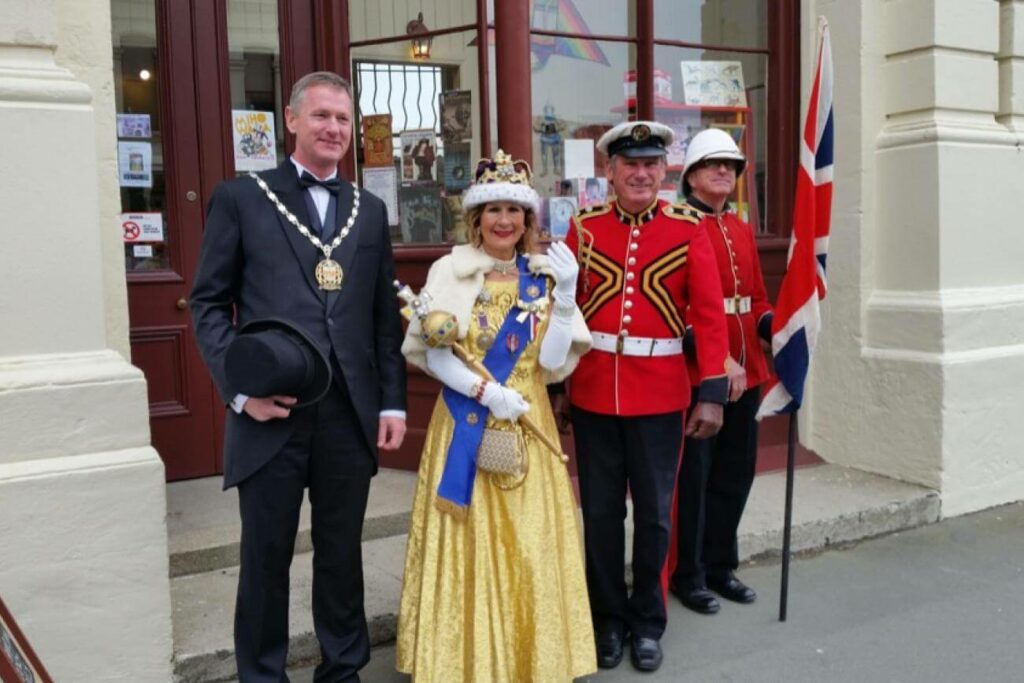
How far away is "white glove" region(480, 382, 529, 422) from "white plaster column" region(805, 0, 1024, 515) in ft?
10.8

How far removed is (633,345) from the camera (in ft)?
12.2

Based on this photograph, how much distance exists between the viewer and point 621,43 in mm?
5906

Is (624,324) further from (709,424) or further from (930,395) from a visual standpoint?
(930,395)

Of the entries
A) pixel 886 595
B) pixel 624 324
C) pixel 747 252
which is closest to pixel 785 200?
pixel 747 252

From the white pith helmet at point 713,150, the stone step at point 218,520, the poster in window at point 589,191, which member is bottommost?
the stone step at point 218,520

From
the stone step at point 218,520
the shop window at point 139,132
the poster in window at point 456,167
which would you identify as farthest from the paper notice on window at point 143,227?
the poster in window at point 456,167

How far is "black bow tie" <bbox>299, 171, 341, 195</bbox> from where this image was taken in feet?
10.5

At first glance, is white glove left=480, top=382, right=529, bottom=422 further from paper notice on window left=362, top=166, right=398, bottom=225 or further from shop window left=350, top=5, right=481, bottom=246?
paper notice on window left=362, top=166, right=398, bottom=225

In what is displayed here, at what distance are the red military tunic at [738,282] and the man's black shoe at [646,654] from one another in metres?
1.18

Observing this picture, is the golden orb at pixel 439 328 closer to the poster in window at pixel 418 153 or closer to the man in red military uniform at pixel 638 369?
the man in red military uniform at pixel 638 369

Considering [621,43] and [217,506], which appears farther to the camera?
[621,43]

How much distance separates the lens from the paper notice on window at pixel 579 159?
5.70 metres

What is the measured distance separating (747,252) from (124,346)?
2.58 m

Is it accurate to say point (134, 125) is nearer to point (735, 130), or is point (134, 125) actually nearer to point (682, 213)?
point (682, 213)
